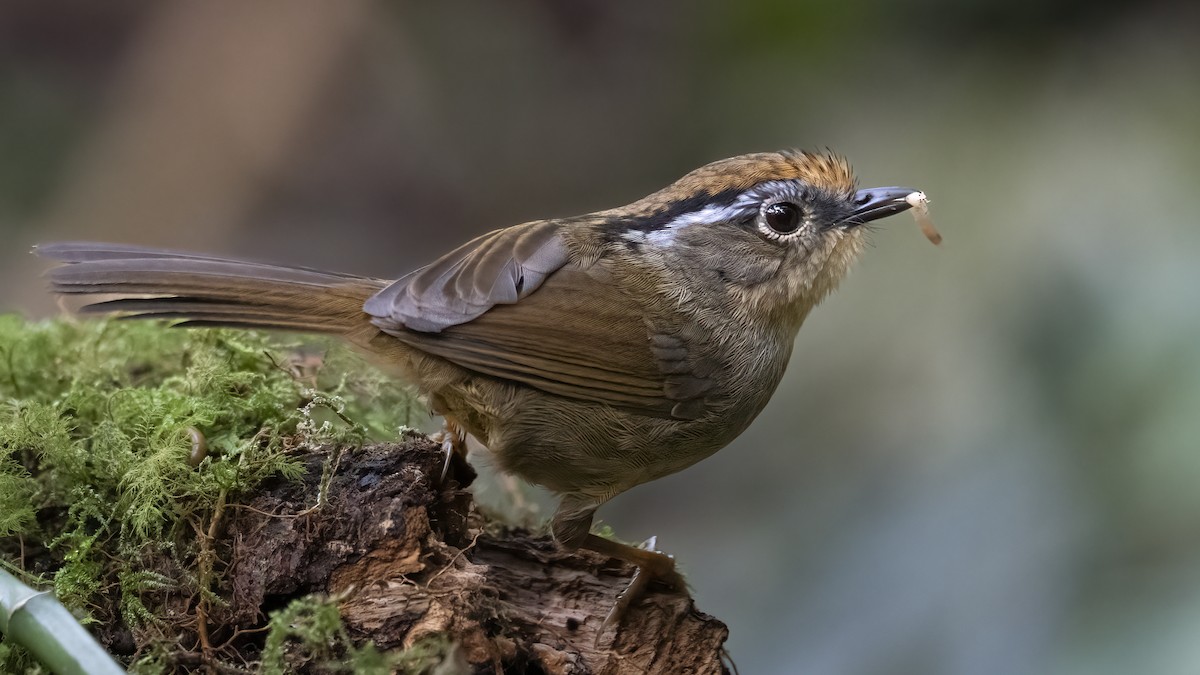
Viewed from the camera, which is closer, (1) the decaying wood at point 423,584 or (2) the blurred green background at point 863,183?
(1) the decaying wood at point 423,584

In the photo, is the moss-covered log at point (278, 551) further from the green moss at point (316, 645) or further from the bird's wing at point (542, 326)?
the bird's wing at point (542, 326)

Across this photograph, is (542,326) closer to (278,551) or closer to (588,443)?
(588,443)

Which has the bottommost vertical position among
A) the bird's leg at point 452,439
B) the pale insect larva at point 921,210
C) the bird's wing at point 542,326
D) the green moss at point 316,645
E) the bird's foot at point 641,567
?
the green moss at point 316,645

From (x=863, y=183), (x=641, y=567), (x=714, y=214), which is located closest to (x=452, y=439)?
(x=641, y=567)

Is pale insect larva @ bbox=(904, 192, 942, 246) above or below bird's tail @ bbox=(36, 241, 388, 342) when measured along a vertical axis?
above

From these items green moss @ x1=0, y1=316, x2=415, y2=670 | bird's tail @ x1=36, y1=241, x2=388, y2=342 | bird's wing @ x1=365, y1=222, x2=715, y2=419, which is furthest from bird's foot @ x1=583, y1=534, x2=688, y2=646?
bird's tail @ x1=36, y1=241, x2=388, y2=342

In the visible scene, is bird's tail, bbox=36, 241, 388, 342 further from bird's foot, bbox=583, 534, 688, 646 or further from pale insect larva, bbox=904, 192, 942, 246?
pale insect larva, bbox=904, 192, 942, 246

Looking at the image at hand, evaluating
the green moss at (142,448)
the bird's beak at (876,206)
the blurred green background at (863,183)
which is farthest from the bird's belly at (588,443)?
the blurred green background at (863,183)

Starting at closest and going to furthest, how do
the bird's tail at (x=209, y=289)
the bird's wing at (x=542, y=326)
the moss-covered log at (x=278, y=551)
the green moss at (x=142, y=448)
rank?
the moss-covered log at (x=278, y=551)
the green moss at (x=142, y=448)
the bird's tail at (x=209, y=289)
the bird's wing at (x=542, y=326)
